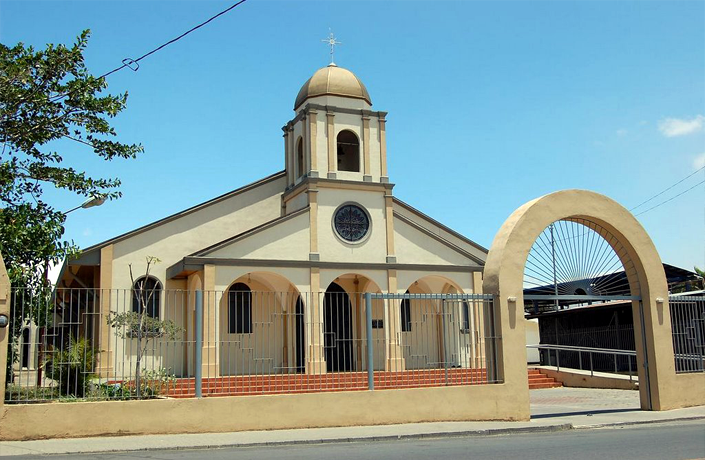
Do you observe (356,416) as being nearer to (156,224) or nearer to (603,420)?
(603,420)

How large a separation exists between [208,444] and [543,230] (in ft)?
26.5

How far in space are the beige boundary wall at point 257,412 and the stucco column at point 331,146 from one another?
13.6m

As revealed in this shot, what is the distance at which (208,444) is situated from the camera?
445 inches

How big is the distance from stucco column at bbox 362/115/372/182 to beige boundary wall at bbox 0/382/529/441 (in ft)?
45.2

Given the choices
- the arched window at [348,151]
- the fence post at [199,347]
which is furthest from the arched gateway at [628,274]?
the arched window at [348,151]

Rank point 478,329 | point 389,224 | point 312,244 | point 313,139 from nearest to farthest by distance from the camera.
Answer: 1. point 478,329
2. point 312,244
3. point 313,139
4. point 389,224

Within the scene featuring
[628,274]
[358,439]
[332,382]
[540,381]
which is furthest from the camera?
[540,381]

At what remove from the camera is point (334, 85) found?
2736 cm

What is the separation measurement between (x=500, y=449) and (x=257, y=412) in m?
4.51

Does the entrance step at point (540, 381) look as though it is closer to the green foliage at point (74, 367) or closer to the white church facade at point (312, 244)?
the white church facade at point (312, 244)

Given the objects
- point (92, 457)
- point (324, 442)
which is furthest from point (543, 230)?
point (92, 457)

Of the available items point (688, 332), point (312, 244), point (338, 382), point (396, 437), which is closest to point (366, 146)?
point (312, 244)

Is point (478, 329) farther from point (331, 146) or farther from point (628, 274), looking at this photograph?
point (331, 146)

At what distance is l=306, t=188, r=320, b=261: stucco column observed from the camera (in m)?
25.3
